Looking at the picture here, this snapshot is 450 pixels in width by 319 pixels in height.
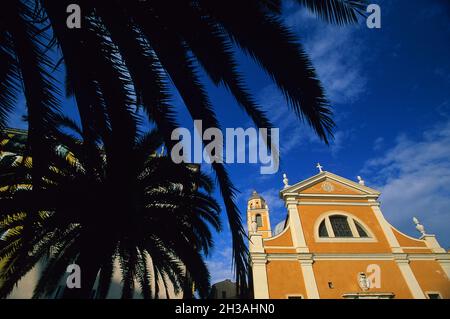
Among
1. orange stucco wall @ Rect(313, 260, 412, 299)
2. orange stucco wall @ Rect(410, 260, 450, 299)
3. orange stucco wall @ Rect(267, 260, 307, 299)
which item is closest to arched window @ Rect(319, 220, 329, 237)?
orange stucco wall @ Rect(313, 260, 412, 299)

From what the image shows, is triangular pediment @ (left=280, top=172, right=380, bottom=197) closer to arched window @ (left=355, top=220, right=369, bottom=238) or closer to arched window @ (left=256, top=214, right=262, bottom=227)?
arched window @ (left=355, top=220, right=369, bottom=238)

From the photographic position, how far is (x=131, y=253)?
6.98 metres

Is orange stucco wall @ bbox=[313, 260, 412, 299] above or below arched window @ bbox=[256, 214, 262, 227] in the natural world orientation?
below

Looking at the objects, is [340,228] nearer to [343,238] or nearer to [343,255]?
[343,238]

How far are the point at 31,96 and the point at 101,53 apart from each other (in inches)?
33.4

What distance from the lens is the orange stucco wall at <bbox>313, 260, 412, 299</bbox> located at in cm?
1397

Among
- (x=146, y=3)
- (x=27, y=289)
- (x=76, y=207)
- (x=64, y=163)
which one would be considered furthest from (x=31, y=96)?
(x=27, y=289)

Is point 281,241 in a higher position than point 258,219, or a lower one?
lower

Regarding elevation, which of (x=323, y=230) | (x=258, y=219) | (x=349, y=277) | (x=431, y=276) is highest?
(x=258, y=219)

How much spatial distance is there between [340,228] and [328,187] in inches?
125

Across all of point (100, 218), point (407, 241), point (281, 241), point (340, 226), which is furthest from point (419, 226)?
point (100, 218)

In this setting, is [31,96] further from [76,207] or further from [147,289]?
[147,289]

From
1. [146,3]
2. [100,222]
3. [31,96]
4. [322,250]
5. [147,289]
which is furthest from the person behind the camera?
[322,250]

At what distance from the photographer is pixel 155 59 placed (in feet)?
10.00
